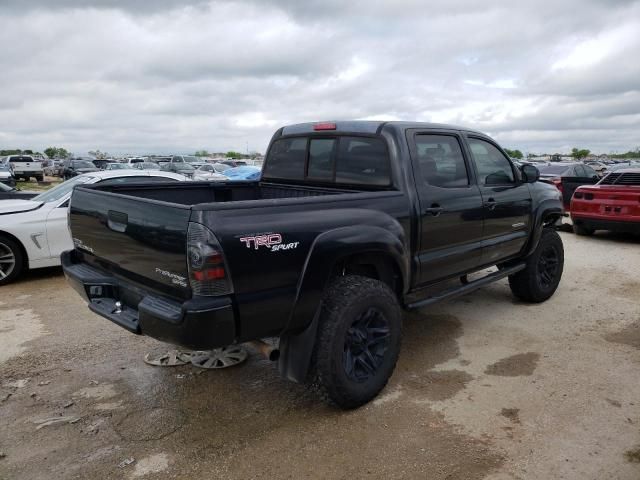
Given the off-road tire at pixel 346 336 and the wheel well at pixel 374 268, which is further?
the wheel well at pixel 374 268

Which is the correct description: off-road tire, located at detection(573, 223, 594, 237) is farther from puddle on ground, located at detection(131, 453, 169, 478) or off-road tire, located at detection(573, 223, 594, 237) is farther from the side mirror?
puddle on ground, located at detection(131, 453, 169, 478)

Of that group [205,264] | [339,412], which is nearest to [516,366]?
[339,412]

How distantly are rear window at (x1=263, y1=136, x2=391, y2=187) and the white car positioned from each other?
2.73m

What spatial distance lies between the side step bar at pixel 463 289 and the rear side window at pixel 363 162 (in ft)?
3.22

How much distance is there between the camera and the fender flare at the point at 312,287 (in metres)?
3.09

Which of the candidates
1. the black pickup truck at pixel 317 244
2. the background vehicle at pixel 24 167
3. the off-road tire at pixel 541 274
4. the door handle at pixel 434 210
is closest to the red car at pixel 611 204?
the off-road tire at pixel 541 274

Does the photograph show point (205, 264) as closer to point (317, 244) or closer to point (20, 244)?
point (317, 244)

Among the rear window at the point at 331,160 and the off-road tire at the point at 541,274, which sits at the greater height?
the rear window at the point at 331,160

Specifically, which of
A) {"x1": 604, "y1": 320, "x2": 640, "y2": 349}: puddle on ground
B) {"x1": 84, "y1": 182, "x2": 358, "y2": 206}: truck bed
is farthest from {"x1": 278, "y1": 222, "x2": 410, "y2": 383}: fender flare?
{"x1": 604, "y1": 320, "x2": 640, "y2": 349}: puddle on ground

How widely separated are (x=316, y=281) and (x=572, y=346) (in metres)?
2.82

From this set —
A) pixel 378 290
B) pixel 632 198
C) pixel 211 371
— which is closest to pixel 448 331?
pixel 378 290

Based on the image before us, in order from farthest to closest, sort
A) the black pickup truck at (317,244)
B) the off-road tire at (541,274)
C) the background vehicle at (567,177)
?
the background vehicle at (567,177)
the off-road tire at (541,274)
the black pickup truck at (317,244)

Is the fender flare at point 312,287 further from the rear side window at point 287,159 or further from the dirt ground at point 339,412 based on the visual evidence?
the rear side window at point 287,159

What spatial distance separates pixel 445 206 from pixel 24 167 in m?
36.1
